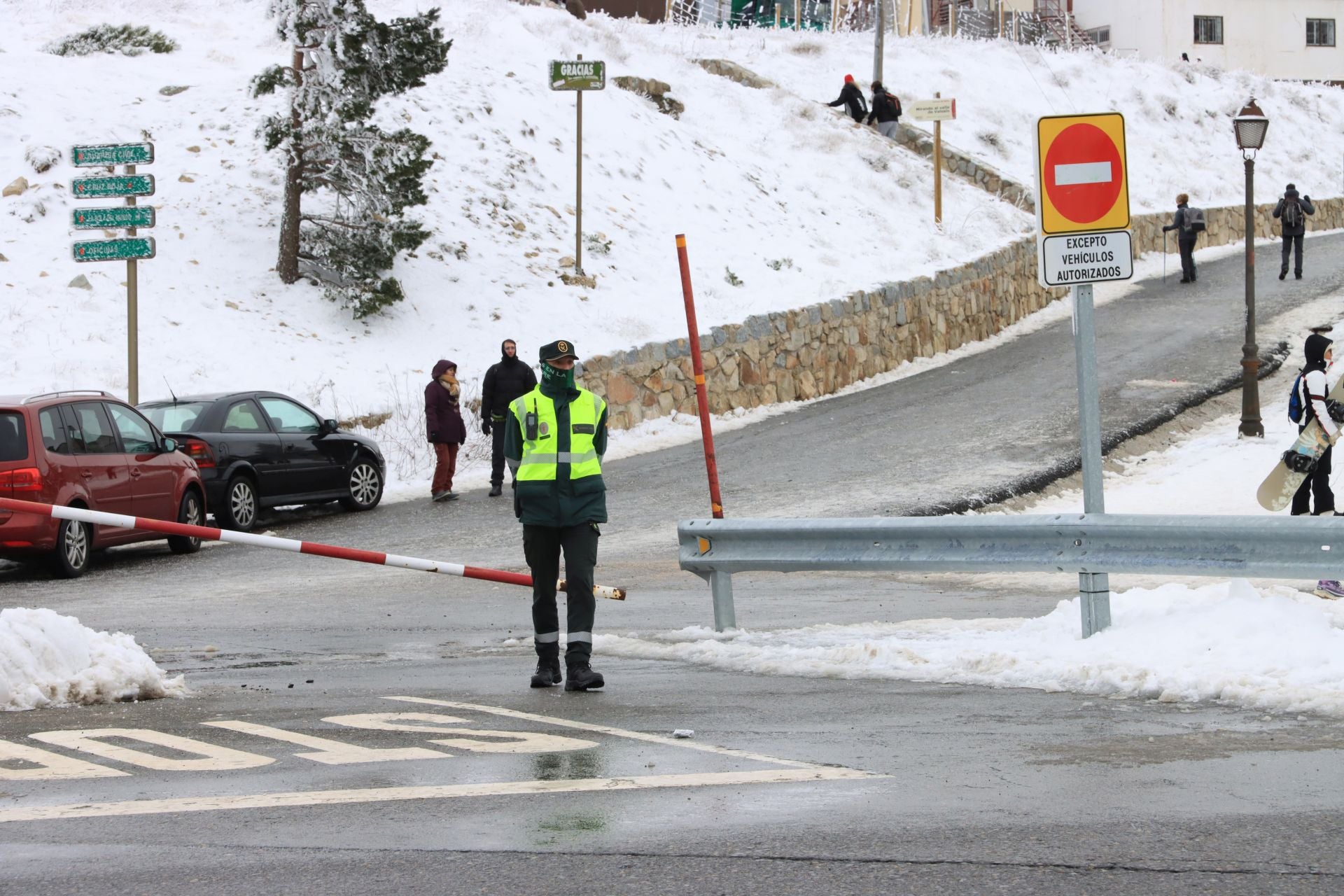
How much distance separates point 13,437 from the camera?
45.5 feet

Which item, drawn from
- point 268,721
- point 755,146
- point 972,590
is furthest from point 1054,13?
point 268,721

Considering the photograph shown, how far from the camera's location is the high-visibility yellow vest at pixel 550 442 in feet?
27.6

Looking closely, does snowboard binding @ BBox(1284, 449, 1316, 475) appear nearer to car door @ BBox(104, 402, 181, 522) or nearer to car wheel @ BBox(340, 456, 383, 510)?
car door @ BBox(104, 402, 181, 522)

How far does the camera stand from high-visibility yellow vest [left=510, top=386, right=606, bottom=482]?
27.6ft

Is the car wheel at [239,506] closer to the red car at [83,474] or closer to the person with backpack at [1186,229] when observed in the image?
the red car at [83,474]

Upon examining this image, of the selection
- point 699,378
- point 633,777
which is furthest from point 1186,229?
point 633,777

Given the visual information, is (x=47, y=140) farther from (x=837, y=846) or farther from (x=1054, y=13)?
(x=1054, y=13)

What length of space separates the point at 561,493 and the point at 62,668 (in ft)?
8.34

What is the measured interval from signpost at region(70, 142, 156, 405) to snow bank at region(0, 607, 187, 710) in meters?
10.5

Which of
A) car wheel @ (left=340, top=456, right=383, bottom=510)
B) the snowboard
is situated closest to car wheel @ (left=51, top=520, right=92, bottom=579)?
car wheel @ (left=340, top=456, right=383, bottom=510)

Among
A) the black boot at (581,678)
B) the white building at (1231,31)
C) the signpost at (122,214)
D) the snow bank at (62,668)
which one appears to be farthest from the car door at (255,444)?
the white building at (1231,31)

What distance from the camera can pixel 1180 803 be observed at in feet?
17.7

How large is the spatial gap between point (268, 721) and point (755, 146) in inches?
1122

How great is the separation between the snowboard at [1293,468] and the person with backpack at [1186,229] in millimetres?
→ 20397
